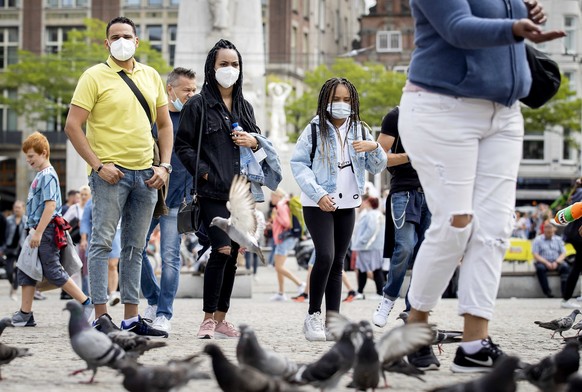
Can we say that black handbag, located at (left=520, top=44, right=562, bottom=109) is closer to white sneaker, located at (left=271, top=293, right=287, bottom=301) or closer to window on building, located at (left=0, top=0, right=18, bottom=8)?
white sneaker, located at (left=271, top=293, right=287, bottom=301)

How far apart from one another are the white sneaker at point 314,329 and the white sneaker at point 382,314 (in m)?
1.04

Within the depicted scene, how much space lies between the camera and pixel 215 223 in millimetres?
8523

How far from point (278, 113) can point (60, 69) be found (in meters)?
20.3

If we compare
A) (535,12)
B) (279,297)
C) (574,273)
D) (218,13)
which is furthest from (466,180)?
(218,13)

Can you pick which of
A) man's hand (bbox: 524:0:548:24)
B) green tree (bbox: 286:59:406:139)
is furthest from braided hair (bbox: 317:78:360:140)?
green tree (bbox: 286:59:406:139)

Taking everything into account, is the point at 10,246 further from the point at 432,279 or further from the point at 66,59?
the point at 66,59

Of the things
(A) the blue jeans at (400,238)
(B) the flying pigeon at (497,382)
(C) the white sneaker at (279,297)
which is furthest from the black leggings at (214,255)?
(C) the white sneaker at (279,297)

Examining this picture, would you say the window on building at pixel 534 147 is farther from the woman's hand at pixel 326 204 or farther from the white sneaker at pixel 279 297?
the woman's hand at pixel 326 204

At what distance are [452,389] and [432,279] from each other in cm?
133

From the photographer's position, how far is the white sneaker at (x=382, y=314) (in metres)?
9.80

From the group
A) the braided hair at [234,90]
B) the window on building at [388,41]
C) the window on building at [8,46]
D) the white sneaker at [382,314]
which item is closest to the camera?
the braided hair at [234,90]

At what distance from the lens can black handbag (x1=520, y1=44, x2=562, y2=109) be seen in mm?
6500

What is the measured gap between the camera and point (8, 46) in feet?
254

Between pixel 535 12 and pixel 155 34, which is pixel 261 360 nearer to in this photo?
pixel 535 12
